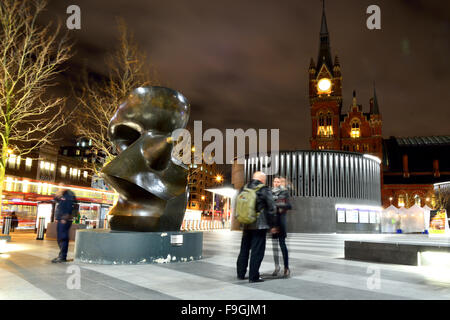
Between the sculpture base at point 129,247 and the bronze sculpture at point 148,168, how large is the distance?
432 mm

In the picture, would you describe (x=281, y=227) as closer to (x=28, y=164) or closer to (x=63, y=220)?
(x=63, y=220)

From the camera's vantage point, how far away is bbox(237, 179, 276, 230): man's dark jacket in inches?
215

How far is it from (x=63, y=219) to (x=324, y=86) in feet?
293

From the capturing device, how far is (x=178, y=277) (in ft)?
19.0

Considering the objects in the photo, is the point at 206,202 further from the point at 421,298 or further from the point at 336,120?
the point at 421,298

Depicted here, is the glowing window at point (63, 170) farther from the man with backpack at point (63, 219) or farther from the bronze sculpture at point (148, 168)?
the man with backpack at point (63, 219)

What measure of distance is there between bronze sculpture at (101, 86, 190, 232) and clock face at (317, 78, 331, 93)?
86.1 meters

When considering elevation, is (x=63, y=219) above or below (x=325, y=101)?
below

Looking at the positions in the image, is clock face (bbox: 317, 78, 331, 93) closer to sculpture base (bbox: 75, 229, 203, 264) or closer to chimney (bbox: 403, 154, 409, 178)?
chimney (bbox: 403, 154, 409, 178)

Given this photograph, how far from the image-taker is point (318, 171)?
33.6 meters

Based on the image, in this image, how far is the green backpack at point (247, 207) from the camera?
5.47 m

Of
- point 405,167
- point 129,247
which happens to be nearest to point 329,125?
point 405,167

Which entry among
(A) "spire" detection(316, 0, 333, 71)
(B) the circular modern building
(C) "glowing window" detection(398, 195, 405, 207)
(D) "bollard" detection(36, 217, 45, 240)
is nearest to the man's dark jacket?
(D) "bollard" detection(36, 217, 45, 240)

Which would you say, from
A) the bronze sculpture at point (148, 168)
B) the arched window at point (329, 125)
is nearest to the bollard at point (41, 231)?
the bronze sculpture at point (148, 168)
